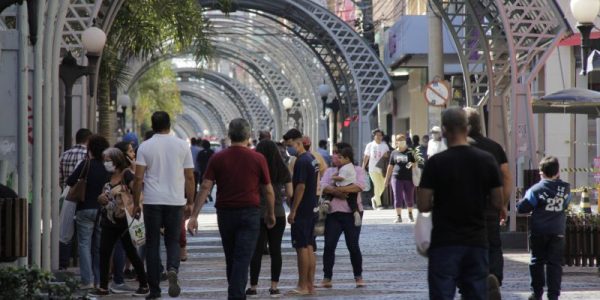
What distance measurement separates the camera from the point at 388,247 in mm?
21922

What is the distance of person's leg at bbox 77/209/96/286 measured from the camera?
15.4 metres

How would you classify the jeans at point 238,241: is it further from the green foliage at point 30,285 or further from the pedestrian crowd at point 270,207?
the green foliage at point 30,285

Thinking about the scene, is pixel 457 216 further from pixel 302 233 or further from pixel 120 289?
pixel 120 289

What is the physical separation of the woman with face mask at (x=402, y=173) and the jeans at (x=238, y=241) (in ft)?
50.2

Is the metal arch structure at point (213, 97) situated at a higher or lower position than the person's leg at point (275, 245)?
higher

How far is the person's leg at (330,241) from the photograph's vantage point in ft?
51.7

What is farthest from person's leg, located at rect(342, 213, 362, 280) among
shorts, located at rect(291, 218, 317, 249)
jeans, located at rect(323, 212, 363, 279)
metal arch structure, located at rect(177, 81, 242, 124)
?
metal arch structure, located at rect(177, 81, 242, 124)

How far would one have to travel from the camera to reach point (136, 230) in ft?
47.3

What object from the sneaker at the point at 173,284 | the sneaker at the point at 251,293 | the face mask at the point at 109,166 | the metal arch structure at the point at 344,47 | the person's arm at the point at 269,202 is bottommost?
the sneaker at the point at 251,293

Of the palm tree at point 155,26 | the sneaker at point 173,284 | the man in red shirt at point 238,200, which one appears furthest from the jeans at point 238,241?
the palm tree at point 155,26

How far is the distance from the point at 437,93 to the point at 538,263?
1677 cm

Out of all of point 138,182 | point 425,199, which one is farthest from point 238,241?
point 425,199

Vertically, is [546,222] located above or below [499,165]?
below

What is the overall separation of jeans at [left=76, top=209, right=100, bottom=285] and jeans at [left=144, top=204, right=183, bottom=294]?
1.60m
